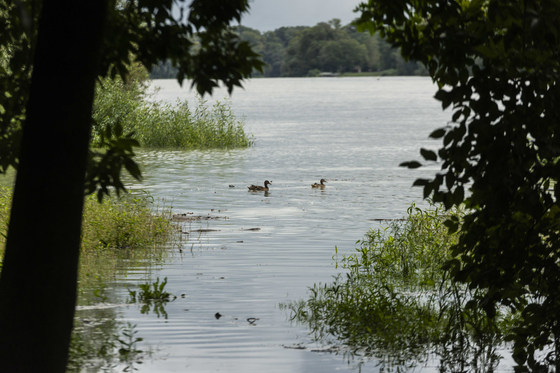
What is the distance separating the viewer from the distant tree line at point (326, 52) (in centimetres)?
16462

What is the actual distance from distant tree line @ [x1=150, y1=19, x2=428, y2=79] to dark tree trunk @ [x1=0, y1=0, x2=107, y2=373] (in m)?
156

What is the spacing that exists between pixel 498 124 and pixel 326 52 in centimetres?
16541

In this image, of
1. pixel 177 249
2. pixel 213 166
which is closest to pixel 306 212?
pixel 177 249

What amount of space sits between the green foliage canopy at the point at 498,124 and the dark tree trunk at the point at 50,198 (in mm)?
2014

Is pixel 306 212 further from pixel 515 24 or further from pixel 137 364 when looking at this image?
pixel 515 24

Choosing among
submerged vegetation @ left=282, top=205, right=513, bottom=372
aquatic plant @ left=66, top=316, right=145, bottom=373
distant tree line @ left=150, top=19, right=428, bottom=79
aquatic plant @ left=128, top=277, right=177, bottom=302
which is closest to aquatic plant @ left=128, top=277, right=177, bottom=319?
aquatic plant @ left=128, top=277, right=177, bottom=302

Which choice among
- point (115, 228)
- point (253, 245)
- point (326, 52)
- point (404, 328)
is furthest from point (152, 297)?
point (326, 52)

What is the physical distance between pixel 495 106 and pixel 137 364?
443cm

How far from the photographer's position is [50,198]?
12.8ft

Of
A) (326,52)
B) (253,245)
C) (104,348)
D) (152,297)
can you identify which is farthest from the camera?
(326,52)

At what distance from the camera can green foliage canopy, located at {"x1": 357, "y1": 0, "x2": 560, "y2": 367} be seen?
4160mm

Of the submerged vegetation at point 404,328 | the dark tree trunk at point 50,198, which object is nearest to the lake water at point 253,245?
the submerged vegetation at point 404,328

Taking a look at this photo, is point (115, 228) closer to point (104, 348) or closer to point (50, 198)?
point (104, 348)

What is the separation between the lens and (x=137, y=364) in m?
6.78
